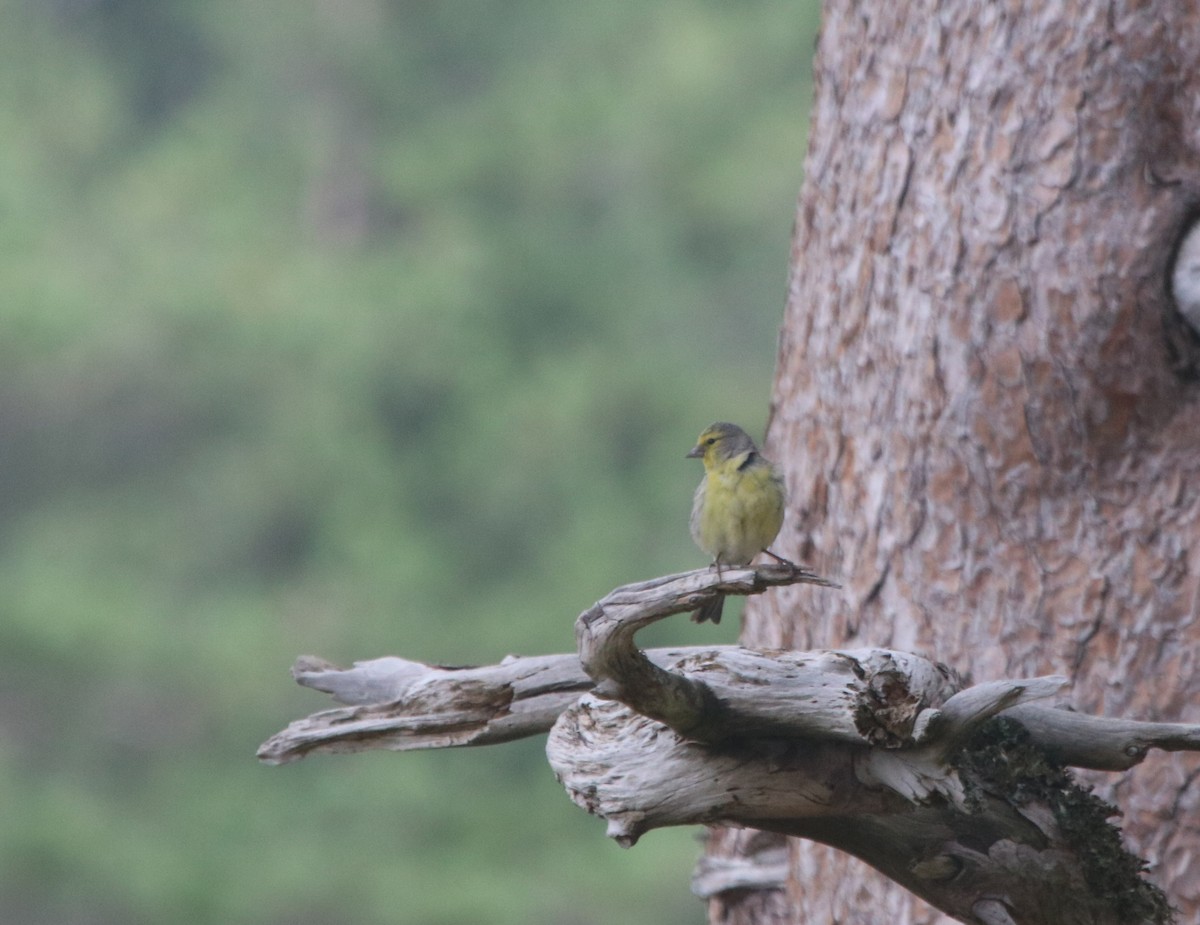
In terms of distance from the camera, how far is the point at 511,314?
1209 cm

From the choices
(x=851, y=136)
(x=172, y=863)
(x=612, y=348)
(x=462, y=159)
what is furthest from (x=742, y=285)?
(x=851, y=136)

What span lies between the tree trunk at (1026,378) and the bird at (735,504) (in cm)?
17

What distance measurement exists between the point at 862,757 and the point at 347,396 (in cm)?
900

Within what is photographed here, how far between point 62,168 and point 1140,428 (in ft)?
35.2

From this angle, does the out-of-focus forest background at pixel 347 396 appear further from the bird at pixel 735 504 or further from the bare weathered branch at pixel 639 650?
the bare weathered branch at pixel 639 650

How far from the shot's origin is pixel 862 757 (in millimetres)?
2818

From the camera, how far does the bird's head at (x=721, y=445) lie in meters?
4.12

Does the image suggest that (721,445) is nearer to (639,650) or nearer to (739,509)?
(739,509)

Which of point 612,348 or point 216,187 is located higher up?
point 216,187

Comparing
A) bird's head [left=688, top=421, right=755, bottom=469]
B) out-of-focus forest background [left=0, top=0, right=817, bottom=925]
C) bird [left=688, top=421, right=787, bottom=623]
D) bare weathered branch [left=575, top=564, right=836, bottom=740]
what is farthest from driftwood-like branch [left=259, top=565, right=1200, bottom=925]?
out-of-focus forest background [left=0, top=0, right=817, bottom=925]

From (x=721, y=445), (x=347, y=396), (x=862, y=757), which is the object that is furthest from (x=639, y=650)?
(x=347, y=396)

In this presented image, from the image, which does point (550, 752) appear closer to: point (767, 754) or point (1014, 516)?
point (767, 754)

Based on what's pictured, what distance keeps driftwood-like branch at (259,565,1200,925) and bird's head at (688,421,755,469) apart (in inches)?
45.8

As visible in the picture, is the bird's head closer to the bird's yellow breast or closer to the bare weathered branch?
the bird's yellow breast
